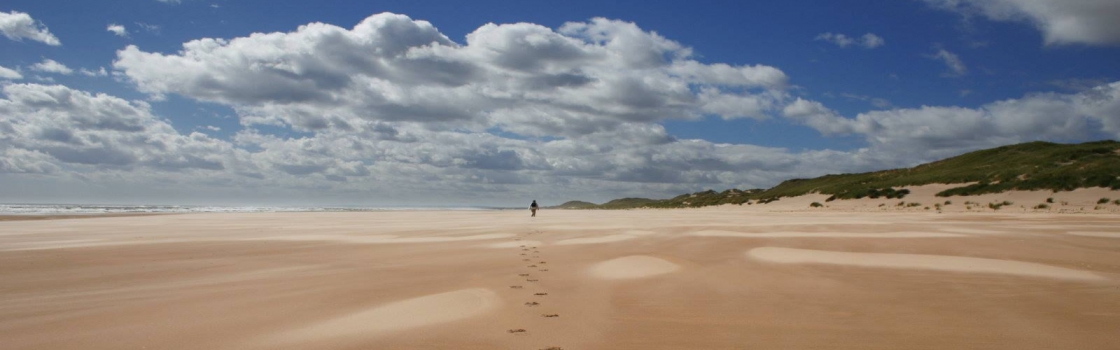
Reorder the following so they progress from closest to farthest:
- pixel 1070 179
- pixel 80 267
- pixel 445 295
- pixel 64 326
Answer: pixel 64 326, pixel 445 295, pixel 80 267, pixel 1070 179

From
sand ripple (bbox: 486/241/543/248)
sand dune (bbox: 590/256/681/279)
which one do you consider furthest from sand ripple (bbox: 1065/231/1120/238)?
sand ripple (bbox: 486/241/543/248)

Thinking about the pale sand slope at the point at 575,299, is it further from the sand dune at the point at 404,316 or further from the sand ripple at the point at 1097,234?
the sand ripple at the point at 1097,234

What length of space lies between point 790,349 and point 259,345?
429 cm

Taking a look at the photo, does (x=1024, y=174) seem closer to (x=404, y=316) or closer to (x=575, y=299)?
(x=575, y=299)

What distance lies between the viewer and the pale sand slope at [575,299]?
4980 millimetres

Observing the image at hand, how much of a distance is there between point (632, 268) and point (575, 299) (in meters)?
2.83

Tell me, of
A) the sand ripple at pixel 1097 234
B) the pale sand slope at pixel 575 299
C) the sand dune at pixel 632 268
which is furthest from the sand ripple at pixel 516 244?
the sand ripple at pixel 1097 234

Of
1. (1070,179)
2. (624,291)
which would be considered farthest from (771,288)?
(1070,179)

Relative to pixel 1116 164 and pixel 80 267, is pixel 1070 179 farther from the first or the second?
pixel 80 267

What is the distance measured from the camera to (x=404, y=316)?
589 cm

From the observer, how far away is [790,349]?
180 inches

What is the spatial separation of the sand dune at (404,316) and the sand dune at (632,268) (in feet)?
7.85

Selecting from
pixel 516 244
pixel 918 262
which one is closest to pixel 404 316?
pixel 918 262

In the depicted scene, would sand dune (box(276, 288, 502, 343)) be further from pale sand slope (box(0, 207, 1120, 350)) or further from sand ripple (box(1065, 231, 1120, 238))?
sand ripple (box(1065, 231, 1120, 238))
